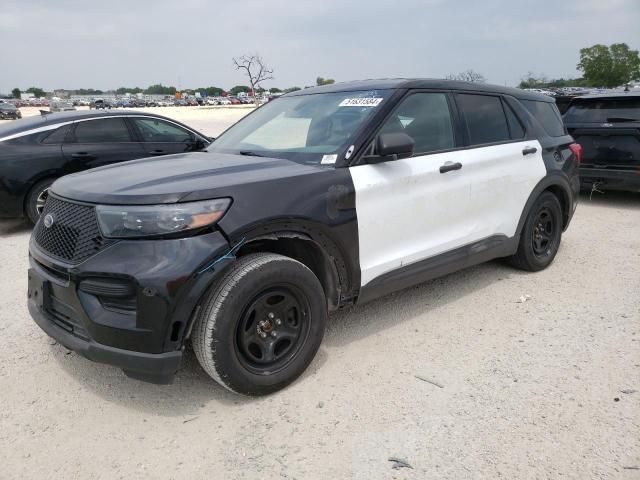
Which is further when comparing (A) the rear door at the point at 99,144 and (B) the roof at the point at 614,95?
(B) the roof at the point at 614,95

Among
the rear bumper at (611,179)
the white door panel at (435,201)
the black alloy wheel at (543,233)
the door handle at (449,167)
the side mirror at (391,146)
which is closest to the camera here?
the side mirror at (391,146)

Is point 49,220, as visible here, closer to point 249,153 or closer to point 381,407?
point 249,153

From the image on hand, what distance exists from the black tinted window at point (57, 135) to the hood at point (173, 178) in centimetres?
404

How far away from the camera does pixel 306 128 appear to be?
3.74 m

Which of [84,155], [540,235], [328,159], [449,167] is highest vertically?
[328,159]

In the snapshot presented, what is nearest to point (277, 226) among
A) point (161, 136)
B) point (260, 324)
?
point (260, 324)

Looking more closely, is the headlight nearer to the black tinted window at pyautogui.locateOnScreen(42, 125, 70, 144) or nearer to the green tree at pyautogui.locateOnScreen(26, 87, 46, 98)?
the black tinted window at pyautogui.locateOnScreen(42, 125, 70, 144)

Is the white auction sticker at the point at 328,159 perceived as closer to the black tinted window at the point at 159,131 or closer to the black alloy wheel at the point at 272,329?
the black alloy wheel at the point at 272,329

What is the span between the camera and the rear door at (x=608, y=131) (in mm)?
7379

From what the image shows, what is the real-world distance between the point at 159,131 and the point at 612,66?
279 feet

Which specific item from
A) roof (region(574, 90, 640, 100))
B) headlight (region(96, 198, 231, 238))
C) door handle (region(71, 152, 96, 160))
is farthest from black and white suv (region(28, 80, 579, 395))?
roof (region(574, 90, 640, 100))

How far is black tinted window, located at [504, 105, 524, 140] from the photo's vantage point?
180 inches

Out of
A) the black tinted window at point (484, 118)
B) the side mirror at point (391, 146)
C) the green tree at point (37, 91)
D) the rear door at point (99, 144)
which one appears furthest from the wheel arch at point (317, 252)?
the green tree at point (37, 91)

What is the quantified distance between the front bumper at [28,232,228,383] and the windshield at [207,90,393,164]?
113cm
